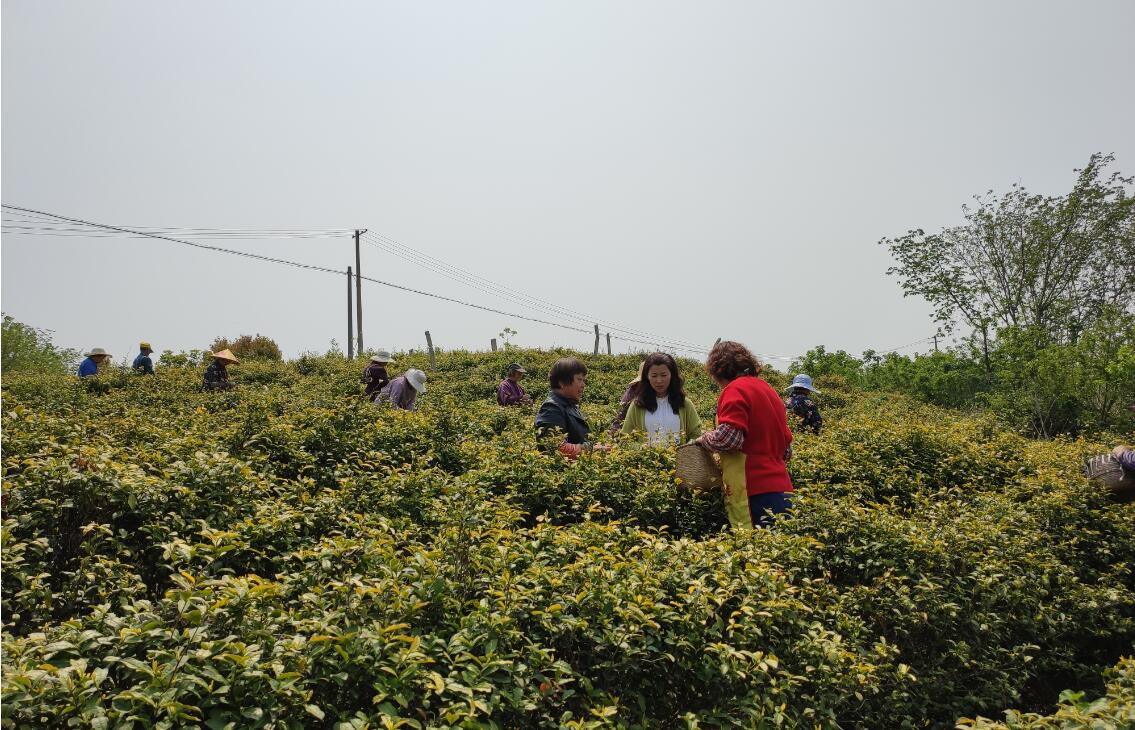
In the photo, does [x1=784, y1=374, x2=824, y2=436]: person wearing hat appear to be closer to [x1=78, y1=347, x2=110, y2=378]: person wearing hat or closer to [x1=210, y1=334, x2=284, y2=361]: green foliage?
[x1=78, y1=347, x2=110, y2=378]: person wearing hat

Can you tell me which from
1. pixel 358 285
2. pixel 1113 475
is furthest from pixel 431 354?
pixel 1113 475

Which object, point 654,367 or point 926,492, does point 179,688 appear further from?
point 926,492

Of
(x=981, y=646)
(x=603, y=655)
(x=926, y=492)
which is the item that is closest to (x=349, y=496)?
(x=603, y=655)

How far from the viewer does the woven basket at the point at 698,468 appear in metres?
4.44

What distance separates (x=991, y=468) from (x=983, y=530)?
3.11 meters

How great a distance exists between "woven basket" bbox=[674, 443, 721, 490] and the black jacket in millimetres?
1159

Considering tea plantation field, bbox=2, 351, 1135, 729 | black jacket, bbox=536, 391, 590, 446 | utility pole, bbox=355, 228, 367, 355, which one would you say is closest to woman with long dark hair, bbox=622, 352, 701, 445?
black jacket, bbox=536, 391, 590, 446

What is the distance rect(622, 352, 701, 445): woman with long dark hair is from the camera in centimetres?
550

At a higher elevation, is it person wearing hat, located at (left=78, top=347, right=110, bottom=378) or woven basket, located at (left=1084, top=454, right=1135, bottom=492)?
person wearing hat, located at (left=78, top=347, right=110, bottom=378)

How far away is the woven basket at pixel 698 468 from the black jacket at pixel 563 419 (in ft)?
3.80

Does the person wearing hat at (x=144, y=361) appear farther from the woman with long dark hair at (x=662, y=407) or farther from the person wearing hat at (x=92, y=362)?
the woman with long dark hair at (x=662, y=407)

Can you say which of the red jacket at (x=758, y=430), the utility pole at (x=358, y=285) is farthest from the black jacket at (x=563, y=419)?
the utility pole at (x=358, y=285)

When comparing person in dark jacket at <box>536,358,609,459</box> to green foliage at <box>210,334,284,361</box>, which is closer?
person in dark jacket at <box>536,358,609,459</box>

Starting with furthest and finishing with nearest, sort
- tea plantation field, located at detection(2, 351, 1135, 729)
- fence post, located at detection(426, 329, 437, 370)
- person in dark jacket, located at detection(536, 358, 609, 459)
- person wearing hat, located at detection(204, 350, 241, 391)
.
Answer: fence post, located at detection(426, 329, 437, 370) < person wearing hat, located at detection(204, 350, 241, 391) < person in dark jacket, located at detection(536, 358, 609, 459) < tea plantation field, located at detection(2, 351, 1135, 729)
